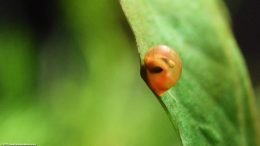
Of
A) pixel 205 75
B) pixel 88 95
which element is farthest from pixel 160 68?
pixel 88 95

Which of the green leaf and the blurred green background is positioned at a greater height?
the green leaf

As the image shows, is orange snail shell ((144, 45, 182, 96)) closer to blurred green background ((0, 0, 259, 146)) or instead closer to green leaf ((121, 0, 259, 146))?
green leaf ((121, 0, 259, 146))

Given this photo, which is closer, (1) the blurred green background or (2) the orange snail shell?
(2) the orange snail shell

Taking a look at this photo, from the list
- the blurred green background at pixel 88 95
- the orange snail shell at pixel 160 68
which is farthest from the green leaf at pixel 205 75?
the blurred green background at pixel 88 95

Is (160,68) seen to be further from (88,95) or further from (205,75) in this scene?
(88,95)

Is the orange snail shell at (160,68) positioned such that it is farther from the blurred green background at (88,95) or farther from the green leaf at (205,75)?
the blurred green background at (88,95)

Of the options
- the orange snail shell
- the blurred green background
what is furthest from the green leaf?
the blurred green background
